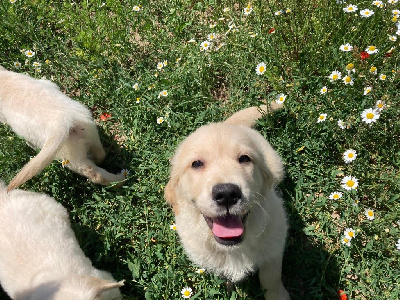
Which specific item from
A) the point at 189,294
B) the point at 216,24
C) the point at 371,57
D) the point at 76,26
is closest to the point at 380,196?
the point at 371,57

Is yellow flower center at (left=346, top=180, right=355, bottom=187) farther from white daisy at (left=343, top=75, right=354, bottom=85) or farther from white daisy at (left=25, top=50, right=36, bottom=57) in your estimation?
white daisy at (left=25, top=50, right=36, bottom=57)

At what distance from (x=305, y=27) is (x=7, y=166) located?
3.46m

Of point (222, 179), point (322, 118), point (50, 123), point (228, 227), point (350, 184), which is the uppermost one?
point (50, 123)

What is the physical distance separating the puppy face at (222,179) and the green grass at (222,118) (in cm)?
80

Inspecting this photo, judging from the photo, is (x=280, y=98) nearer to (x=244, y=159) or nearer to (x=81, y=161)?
(x=244, y=159)

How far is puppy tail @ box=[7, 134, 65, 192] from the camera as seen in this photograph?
2707 mm

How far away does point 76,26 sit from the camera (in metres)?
4.59

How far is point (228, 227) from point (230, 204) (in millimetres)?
264

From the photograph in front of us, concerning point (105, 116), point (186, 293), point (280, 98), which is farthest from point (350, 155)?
point (105, 116)

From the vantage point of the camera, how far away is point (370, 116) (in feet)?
9.06

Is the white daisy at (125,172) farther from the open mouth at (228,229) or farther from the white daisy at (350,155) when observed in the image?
the white daisy at (350,155)

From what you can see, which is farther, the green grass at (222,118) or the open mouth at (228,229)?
the green grass at (222,118)

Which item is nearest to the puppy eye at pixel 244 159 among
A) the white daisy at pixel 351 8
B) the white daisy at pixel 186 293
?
the white daisy at pixel 186 293

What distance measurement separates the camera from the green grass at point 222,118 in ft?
9.55
